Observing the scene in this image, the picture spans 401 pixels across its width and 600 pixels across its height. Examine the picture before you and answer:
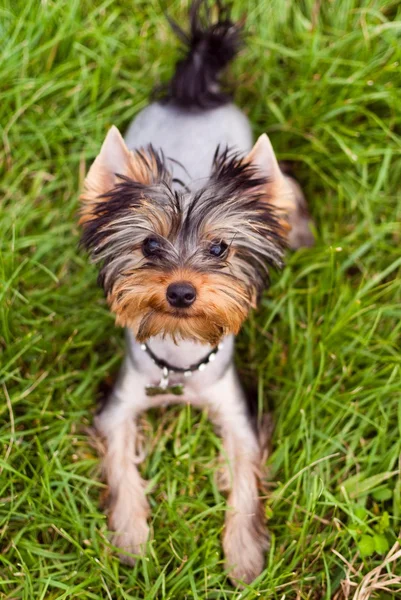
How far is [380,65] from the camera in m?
4.77

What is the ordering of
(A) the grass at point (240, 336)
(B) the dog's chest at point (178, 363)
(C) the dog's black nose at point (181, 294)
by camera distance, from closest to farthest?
(C) the dog's black nose at point (181, 294) → (B) the dog's chest at point (178, 363) → (A) the grass at point (240, 336)

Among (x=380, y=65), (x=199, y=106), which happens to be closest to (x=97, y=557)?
(x=199, y=106)

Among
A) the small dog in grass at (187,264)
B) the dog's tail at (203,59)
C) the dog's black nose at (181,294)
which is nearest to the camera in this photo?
the dog's black nose at (181,294)

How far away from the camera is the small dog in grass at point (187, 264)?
308 centimetres

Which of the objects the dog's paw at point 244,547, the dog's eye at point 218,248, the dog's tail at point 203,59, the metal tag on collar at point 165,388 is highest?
the dog's tail at point 203,59

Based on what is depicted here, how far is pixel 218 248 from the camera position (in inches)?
125

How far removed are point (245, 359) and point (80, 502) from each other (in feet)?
4.42

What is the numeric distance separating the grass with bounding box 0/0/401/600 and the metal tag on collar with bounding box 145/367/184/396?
37 cm

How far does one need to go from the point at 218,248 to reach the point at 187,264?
0.66ft

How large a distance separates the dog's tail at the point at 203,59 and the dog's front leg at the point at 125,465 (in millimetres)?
1744

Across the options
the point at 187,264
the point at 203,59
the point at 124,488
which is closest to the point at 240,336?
the point at 124,488

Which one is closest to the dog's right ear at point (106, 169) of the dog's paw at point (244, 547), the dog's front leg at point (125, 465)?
the dog's front leg at point (125, 465)

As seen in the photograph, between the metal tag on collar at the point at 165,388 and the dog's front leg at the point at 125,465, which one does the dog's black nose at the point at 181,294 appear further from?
the dog's front leg at the point at 125,465

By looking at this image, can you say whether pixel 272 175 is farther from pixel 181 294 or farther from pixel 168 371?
pixel 168 371
